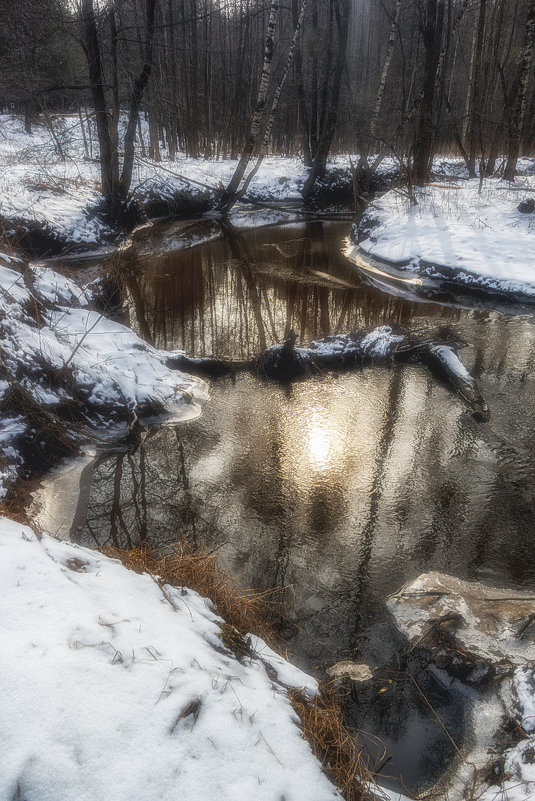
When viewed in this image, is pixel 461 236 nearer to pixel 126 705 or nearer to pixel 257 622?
pixel 257 622

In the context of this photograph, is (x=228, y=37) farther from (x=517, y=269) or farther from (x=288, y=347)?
(x=288, y=347)

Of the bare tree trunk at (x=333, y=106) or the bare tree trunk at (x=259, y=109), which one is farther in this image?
the bare tree trunk at (x=333, y=106)

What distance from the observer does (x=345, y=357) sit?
316 inches

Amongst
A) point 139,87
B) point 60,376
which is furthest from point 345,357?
point 139,87

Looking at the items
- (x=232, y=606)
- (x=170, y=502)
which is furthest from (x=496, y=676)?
(x=170, y=502)

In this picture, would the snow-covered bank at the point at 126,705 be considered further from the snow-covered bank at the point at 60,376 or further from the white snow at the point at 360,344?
the white snow at the point at 360,344

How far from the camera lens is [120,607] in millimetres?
2764

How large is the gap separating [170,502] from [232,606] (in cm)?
172

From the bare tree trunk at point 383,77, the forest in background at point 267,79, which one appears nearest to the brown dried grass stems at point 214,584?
the forest in background at point 267,79

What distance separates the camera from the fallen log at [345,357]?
755 centimetres

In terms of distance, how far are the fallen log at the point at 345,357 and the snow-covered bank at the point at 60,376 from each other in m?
0.58

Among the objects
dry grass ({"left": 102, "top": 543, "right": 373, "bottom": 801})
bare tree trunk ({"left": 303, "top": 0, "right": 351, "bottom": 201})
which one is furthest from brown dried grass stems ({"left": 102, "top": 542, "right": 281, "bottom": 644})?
bare tree trunk ({"left": 303, "top": 0, "right": 351, "bottom": 201})

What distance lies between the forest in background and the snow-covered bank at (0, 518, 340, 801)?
1212cm

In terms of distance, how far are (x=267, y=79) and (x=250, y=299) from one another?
8367 mm
